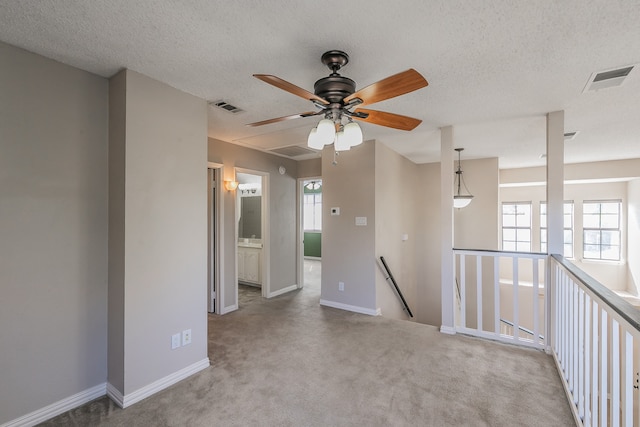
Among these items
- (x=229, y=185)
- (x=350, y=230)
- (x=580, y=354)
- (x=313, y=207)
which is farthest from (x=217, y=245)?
(x=313, y=207)

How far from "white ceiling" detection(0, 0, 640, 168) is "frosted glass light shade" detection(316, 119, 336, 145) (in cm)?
48

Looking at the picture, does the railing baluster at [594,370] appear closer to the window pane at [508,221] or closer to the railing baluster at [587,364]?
the railing baluster at [587,364]

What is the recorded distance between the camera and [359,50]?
1.89 m

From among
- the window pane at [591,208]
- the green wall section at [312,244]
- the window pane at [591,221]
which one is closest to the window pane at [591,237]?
the window pane at [591,221]

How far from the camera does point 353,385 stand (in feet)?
7.77

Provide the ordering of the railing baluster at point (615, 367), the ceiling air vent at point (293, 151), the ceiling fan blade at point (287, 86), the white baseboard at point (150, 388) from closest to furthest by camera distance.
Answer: the railing baluster at point (615, 367), the ceiling fan blade at point (287, 86), the white baseboard at point (150, 388), the ceiling air vent at point (293, 151)

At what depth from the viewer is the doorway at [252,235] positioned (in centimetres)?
485

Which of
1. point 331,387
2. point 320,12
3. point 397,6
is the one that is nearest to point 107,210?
point 320,12

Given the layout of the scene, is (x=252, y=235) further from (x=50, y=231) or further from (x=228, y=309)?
(x=50, y=231)

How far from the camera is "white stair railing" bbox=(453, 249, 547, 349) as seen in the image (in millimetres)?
3156

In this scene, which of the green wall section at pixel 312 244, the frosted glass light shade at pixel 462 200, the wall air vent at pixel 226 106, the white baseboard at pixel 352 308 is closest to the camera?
the wall air vent at pixel 226 106

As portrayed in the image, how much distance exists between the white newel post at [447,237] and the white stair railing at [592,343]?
0.92 meters

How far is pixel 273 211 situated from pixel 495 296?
329 centimetres

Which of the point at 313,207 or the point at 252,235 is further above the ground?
the point at 313,207
